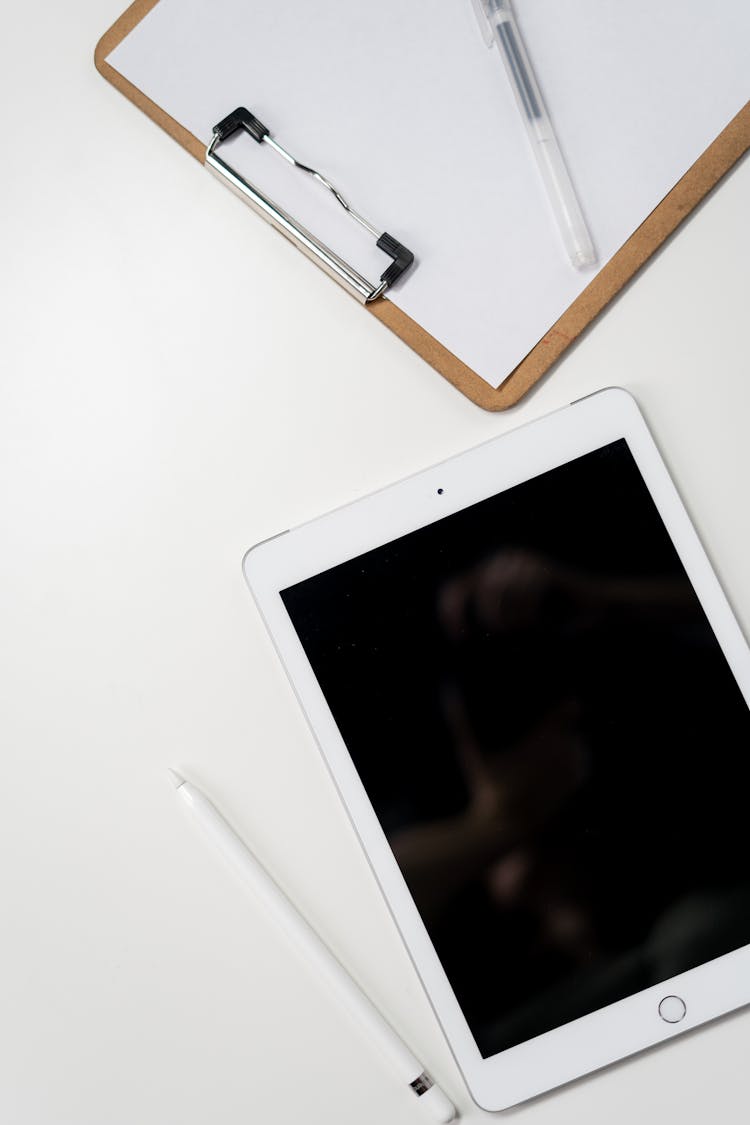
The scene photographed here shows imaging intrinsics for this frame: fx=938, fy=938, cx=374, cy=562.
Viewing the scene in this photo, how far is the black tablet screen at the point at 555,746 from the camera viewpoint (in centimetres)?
56

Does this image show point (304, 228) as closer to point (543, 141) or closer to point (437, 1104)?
point (543, 141)

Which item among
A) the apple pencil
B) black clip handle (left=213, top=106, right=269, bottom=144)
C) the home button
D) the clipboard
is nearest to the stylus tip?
the apple pencil

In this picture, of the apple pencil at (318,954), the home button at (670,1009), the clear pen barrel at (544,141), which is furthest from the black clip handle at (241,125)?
the home button at (670,1009)

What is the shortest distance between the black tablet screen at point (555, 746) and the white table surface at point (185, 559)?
0.05 metres

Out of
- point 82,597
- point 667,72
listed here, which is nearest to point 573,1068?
point 82,597

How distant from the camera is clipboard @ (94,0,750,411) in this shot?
0.56 metres

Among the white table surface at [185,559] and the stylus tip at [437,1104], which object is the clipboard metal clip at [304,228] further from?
the stylus tip at [437,1104]

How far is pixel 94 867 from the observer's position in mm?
618

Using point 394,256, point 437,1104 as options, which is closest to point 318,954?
point 437,1104

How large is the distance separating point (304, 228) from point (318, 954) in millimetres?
453

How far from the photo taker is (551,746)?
0.57 metres

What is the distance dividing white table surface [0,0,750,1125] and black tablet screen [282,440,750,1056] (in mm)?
46

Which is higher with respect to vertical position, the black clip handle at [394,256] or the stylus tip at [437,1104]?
the black clip handle at [394,256]

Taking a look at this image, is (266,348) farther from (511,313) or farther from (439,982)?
(439,982)
